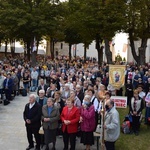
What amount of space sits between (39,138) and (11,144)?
1175 millimetres

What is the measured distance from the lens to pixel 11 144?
10156 millimetres

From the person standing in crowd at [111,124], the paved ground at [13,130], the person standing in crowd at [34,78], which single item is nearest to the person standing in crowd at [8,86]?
the paved ground at [13,130]

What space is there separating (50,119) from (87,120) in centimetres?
110

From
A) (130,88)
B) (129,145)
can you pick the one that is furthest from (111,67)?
(129,145)

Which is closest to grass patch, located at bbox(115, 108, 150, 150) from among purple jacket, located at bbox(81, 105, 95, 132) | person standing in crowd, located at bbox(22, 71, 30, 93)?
purple jacket, located at bbox(81, 105, 95, 132)

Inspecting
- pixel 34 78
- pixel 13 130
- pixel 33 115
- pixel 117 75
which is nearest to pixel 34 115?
pixel 33 115

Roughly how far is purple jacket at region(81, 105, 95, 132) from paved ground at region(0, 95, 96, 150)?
1.13 metres

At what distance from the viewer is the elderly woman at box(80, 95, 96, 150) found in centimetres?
897

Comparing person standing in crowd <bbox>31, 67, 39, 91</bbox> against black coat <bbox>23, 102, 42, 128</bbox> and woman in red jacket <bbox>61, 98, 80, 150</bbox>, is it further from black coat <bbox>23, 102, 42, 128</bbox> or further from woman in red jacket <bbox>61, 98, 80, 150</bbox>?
woman in red jacket <bbox>61, 98, 80, 150</bbox>

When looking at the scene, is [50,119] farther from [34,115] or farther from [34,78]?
[34,78]

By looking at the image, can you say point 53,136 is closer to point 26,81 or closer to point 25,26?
point 26,81

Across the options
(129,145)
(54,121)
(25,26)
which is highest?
(25,26)

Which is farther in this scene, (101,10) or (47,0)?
(47,0)

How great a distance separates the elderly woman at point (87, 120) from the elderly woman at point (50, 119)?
788 millimetres
